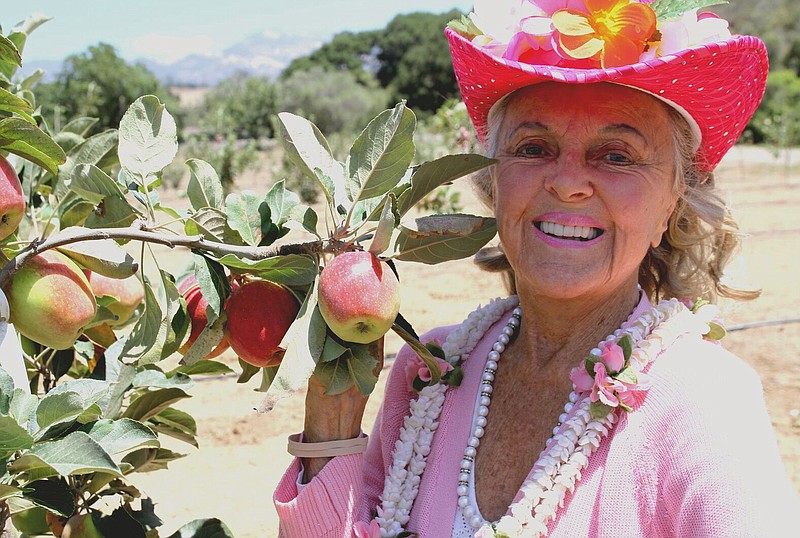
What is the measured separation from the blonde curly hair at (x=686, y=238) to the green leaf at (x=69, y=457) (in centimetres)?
75

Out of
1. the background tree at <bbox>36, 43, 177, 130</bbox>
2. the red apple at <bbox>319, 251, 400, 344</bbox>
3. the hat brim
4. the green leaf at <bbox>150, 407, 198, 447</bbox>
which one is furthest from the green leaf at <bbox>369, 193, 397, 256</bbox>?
the background tree at <bbox>36, 43, 177, 130</bbox>

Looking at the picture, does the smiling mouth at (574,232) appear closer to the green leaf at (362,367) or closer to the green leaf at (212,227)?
the green leaf at (362,367)

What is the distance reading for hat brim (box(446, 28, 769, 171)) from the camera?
3.53ft

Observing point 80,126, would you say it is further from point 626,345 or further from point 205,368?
point 626,345

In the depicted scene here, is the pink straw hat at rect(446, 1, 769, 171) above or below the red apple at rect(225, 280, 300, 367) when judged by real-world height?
above

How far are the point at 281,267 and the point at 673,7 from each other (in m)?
0.63

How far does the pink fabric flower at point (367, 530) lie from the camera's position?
48.1 inches

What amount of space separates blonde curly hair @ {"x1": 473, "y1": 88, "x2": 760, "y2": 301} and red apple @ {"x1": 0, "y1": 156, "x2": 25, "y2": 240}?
71cm

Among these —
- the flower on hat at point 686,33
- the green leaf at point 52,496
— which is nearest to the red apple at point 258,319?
the green leaf at point 52,496

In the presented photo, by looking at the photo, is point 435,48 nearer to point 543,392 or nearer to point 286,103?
point 286,103

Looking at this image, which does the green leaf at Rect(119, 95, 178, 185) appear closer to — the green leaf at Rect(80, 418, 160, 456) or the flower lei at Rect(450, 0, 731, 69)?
the green leaf at Rect(80, 418, 160, 456)

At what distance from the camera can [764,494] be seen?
97 cm

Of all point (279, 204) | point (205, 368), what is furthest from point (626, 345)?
point (205, 368)

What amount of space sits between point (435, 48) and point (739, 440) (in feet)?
135
